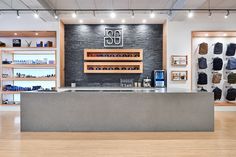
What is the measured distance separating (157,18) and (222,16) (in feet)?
7.40

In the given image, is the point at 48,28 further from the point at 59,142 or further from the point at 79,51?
the point at 59,142

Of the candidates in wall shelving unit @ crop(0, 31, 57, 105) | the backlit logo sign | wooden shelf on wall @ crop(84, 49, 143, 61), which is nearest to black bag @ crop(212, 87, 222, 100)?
wooden shelf on wall @ crop(84, 49, 143, 61)

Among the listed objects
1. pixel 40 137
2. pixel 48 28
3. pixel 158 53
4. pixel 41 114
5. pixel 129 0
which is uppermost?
pixel 129 0

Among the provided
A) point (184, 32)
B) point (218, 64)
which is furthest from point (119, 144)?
point (218, 64)

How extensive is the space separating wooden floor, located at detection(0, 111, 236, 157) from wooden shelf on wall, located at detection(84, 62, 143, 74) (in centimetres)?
348

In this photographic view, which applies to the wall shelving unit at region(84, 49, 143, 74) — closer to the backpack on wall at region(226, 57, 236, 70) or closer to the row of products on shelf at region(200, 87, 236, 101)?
the row of products on shelf at region(200, 87, 236, 101)

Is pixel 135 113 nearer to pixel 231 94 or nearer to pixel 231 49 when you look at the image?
pixel 231 94

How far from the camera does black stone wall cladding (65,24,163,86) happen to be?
8219 mm

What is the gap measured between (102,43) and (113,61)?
793 millimetres

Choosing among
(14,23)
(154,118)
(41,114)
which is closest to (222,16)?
(154,118)

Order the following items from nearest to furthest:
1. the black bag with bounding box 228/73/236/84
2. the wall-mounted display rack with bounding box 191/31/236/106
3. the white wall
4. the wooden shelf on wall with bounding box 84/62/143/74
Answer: the white wall < the wooden shelf on wall with bounding box 84/62/143/74 < the black bag with bounding box 228/73/236/84 < the wall-mounted display rack with bounding box 191/31/236/106

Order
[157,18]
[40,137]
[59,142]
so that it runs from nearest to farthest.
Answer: [59,142] < [40,137] < [157,18]

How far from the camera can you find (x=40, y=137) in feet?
14.6

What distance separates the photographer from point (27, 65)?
797cm
